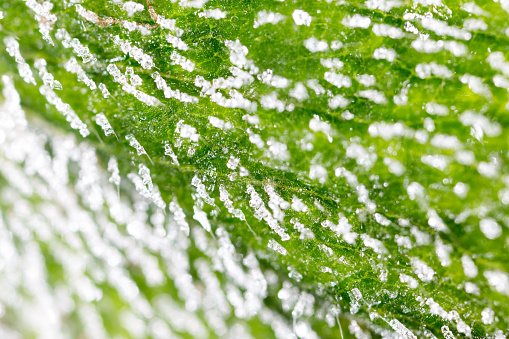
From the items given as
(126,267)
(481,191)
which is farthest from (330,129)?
(126,267)

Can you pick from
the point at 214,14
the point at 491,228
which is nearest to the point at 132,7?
the point at 214,14

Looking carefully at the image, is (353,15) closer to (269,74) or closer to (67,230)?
(269,74)

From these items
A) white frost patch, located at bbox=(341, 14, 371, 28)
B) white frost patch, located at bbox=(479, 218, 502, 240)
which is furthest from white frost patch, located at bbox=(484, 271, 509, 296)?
white frost patch, located at bbox=(341, 14, 371, 28)

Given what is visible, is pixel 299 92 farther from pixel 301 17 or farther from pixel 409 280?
pixel 409 280

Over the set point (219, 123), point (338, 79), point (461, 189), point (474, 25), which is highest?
point (474, 25)

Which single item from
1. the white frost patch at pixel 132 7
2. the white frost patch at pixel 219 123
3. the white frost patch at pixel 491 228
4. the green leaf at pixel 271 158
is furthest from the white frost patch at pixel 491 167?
the white frost patch at pixel 132 7

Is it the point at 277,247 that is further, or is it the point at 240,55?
the point at 277,247

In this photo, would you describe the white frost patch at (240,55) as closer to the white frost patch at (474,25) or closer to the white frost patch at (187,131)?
the white frost patch at (187,131)
